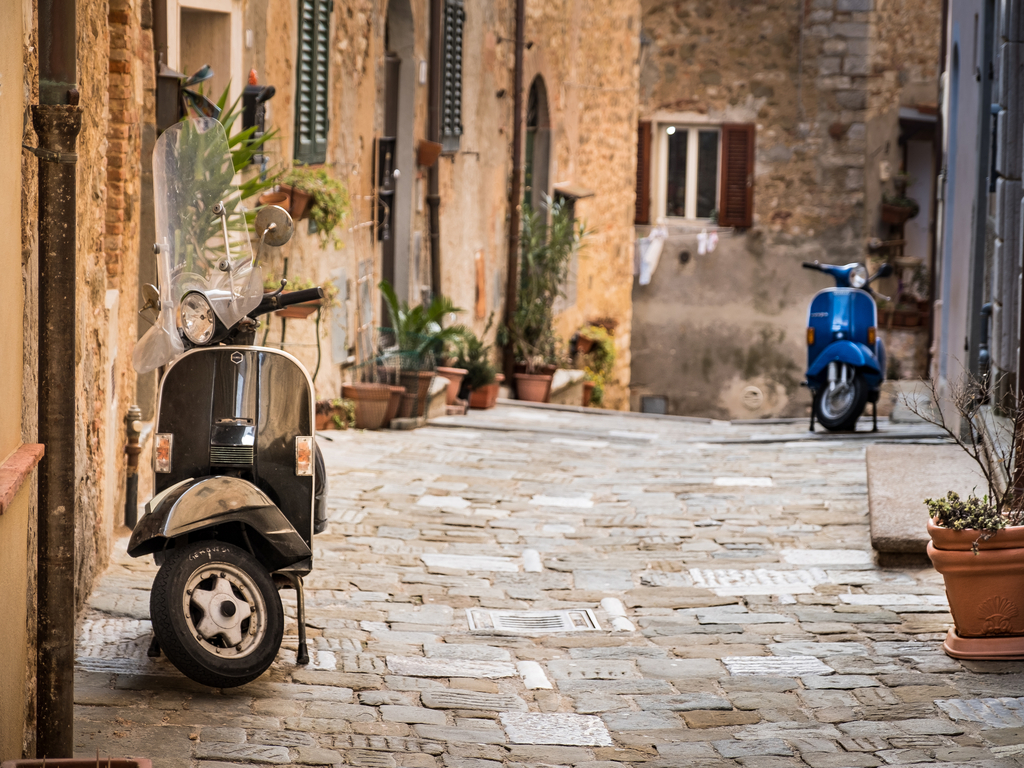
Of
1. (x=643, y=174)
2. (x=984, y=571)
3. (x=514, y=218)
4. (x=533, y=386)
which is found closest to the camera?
(x=984, y=571)

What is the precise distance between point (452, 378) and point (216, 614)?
7.60 metres

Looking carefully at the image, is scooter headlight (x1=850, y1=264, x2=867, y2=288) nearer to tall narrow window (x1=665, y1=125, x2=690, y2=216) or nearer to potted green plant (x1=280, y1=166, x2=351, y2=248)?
potted green plant (x1=280, y1=166, x2=351, y2=248)

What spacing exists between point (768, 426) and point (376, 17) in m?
4.87

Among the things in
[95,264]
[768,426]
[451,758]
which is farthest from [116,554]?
[768,426]

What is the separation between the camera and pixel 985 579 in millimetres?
4223

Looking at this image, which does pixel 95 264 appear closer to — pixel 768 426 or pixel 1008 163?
pixel 1008 163

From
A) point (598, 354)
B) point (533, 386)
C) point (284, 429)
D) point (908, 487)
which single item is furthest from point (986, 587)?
point (598, 354)

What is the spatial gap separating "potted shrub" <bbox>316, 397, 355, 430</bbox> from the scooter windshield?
5.00 meters

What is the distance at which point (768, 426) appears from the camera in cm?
1140

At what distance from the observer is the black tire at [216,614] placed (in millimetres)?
3678

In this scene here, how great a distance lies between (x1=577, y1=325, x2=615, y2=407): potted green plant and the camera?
655 inches

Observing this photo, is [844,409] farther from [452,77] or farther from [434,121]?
[452,77]

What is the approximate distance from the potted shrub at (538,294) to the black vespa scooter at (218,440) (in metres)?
9.72

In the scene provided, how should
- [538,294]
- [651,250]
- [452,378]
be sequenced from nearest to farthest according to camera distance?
[452,378] < [538,294] < [651,250]
